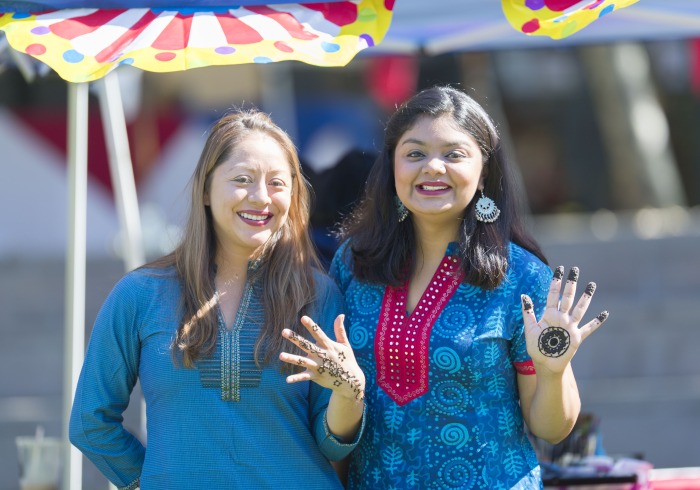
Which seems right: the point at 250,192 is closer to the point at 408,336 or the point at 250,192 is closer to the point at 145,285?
the point at 145,285

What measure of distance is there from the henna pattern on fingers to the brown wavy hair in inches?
23.7

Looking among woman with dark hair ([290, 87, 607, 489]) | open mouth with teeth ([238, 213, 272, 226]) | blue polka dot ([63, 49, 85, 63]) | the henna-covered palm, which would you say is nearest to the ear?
woman with dark hair ([290, 87, 607, 489])

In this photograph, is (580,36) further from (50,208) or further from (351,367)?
(50,208)

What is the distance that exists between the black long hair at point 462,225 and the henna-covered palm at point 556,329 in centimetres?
18

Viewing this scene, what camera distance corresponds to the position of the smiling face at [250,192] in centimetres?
256

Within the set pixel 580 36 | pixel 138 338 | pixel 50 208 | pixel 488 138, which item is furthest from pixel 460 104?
pixel 50 208

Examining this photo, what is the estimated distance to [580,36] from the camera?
4531 mm

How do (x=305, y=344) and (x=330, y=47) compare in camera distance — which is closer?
(x=305, y=344)

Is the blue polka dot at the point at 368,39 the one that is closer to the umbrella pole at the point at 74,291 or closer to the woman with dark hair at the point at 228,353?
the woman with dark hair at the point at 228,353

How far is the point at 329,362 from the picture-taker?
2338mm

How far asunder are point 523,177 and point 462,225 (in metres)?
11.4

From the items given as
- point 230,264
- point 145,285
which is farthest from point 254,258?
point 145,285

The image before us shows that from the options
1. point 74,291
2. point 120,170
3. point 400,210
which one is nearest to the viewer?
point 400,210

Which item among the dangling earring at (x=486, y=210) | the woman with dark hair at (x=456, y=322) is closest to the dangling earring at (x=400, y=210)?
the woman with dark hair at (x=456, y=322)
